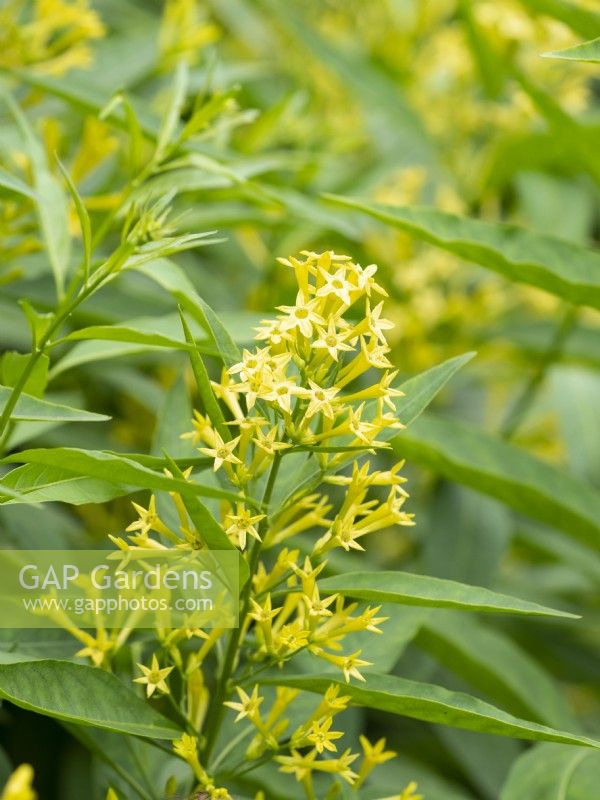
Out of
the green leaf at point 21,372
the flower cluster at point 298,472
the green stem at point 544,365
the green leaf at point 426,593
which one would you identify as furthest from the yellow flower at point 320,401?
the green stem at point 544,365

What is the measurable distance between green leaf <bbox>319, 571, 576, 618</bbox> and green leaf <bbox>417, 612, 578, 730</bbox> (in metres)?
0.45

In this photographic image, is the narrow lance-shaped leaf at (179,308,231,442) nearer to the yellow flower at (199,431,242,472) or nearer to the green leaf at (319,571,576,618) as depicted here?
the yellow flower at (199,431,242,472)

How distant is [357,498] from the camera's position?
31.5 inches

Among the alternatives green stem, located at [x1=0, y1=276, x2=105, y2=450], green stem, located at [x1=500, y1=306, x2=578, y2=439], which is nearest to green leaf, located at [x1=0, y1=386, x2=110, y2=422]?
green stem, located at [x1=0, y1=276, x2=105, y2=450]

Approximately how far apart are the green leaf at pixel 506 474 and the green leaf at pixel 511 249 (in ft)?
0.70

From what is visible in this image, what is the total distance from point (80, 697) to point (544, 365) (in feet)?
3.86

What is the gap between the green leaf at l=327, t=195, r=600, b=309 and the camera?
3.55 ft

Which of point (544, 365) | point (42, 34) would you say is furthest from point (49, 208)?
point (544, 365)

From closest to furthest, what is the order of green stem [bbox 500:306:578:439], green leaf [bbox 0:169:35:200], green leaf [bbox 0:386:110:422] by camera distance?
green leaf [bbox 0:386:110:422] → green leaf [bbox 0:169:35:200] → green stem [bbox 500:306:578:439]

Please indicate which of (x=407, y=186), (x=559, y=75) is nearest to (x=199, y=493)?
(x=407, y=186)

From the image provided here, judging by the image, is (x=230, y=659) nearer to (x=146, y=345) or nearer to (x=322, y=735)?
(x=322, y=735)

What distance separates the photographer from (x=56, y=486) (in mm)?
785

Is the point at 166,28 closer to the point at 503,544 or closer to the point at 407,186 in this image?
the point at 407,186

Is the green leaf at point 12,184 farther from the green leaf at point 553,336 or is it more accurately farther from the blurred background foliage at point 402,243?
the green leaf at point 553,336
